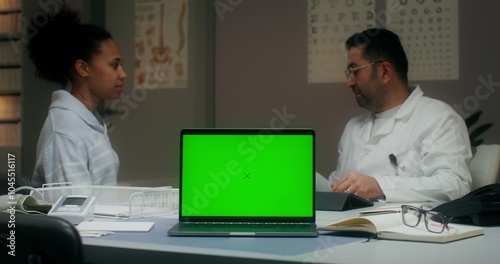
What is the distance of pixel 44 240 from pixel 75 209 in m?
0.58

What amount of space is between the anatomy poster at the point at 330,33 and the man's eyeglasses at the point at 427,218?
2.46 m

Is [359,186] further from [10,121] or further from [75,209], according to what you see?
[10,121]

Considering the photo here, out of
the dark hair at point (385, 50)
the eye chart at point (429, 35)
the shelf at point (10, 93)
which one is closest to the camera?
the dark hair at point (385, 50)

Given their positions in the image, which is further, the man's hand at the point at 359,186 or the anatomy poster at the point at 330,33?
the anatomy poster at the point at 330,33

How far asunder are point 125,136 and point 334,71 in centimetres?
162

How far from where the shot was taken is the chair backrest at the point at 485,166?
2.47 meters

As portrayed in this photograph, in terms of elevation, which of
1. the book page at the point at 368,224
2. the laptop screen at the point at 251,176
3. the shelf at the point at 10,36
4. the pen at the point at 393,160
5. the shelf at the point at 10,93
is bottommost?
the book page at the point at 368,224

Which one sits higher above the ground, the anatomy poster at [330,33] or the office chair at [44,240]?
the anatomy poster at [330,33]

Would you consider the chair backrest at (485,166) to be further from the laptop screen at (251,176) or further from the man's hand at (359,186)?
the laptop screen at (251,176)

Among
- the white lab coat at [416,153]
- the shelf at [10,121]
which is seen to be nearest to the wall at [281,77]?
the white lab coat at [416,153]

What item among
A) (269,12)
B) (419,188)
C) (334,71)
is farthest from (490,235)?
(269,12)

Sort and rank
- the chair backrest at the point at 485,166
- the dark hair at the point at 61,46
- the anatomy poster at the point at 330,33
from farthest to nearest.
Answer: the anatomy poster at the point at 330,33 < the dark hair at the point at 61,46 < the chair backrest at the point at 485,166

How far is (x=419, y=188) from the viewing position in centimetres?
228

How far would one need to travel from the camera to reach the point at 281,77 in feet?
13.2
